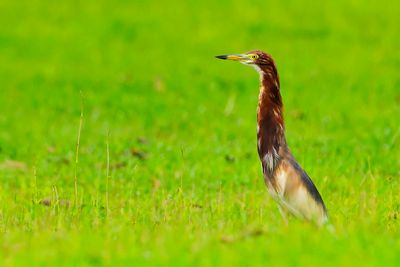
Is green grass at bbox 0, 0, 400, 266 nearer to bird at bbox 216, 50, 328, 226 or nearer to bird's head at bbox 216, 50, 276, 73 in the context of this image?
bird at bbox 216, 50, 328, 226

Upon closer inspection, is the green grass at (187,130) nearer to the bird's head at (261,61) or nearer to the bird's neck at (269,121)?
the bird's neck at (269,121)

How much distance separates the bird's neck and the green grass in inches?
25.5

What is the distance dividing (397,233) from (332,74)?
502 inches

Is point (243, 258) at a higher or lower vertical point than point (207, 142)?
higher

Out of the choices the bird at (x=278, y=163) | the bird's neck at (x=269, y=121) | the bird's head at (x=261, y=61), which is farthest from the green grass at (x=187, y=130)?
the bird's head at (x=261, y=61)

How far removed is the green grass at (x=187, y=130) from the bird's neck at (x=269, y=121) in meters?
0.65

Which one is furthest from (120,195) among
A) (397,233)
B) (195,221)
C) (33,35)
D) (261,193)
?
(33,35)

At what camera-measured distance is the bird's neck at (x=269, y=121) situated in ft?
27.7

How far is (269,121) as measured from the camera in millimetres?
8500

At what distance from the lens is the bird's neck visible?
8430 millimetres

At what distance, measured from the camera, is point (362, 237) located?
6.97 meters

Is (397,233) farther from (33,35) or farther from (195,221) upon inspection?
(33,35)

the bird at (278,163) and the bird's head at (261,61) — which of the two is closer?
the bird at (278,163)

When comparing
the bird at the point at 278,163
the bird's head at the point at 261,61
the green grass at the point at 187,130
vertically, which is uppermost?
the bird's head at the point at 261,61
